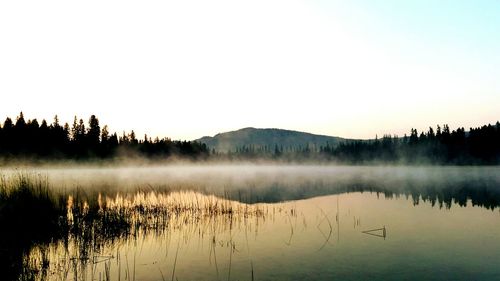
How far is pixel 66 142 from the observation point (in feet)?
333

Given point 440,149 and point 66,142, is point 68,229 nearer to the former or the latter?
point 66,142

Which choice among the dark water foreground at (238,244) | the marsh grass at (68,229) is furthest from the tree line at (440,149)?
the marsh grass at (68,229)

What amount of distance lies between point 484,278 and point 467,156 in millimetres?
137631

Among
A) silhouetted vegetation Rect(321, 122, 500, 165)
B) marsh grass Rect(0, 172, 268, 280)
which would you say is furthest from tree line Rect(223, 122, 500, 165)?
marsh grass Rect(0, 172, 268, 280)

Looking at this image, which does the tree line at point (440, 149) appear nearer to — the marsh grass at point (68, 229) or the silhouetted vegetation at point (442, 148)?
the silhouetted vegetation at point (442, 148)

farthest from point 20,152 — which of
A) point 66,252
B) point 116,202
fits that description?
point 66,252

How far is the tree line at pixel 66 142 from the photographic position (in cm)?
8600

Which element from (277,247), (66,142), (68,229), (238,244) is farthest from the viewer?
(66,142)

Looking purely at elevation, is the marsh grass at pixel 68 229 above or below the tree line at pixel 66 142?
below

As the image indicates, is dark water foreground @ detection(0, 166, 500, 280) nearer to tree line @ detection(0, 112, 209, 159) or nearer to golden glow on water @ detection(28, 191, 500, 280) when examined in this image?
golden glow on water @ detection(28, 191, 500, 280)

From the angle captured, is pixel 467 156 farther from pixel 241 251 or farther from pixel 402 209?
pixel 241 251

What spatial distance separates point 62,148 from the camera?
97.9m

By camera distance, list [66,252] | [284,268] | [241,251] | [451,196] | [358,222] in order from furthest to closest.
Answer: [451,196] < [358,222] < [241,251] < [66,252] < [284,268]

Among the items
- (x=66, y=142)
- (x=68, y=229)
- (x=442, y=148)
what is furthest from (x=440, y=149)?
(x=68, y=229)
